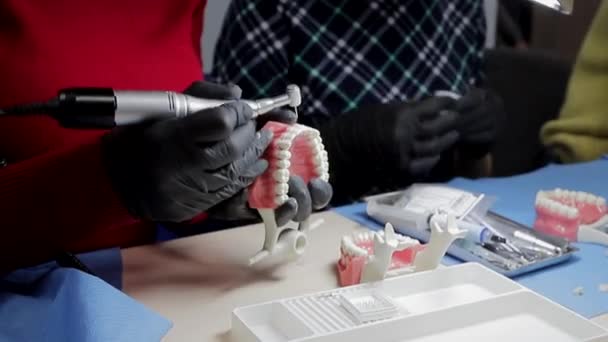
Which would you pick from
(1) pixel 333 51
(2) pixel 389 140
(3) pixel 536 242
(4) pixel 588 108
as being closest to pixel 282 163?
(3) pixel 536 242

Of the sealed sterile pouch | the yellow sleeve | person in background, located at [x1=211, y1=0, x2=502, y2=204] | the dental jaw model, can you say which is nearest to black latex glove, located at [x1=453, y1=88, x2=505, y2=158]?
person in background, located at [x1=211, y1=0, x2=502, y2=204]

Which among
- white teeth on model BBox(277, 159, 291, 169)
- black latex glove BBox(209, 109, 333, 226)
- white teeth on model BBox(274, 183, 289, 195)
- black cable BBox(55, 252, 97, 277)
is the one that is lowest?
black cable BBox(55, 252, 97, 277)

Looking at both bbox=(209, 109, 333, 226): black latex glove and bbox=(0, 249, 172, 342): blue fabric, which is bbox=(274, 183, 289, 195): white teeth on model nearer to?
bbox=(209, 109, 333, 226): black latex glove

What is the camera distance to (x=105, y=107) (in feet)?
1.75

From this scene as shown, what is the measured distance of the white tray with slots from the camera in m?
0.52

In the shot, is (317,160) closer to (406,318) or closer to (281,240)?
(281,240)

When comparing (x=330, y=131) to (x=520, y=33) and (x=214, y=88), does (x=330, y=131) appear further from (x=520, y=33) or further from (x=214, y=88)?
(x=520, y=33)

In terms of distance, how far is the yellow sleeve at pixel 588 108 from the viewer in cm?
113

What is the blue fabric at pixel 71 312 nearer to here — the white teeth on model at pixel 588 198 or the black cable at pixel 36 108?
the black cable at pixel 36 108

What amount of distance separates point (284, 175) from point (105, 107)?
153 millimetres

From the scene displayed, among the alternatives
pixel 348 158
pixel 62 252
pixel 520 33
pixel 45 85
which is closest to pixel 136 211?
pixel 62 252

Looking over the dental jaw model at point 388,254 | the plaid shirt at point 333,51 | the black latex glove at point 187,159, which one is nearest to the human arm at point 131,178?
the black latex glove at point 187,159

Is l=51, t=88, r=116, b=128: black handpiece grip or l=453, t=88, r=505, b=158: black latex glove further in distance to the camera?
l=453, t=88, r=505, b=158: black latex glove

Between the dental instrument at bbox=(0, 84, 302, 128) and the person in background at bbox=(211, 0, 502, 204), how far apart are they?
447 millimetres
